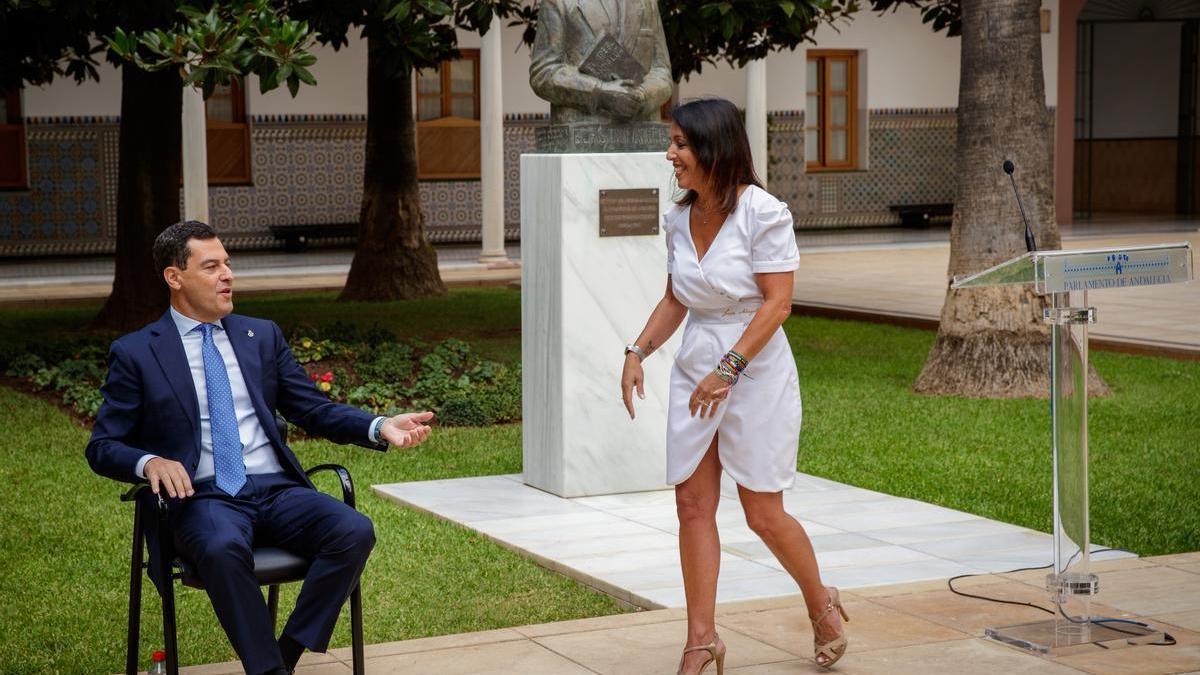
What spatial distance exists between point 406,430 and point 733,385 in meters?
0.90

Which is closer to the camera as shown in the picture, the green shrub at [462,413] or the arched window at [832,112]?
the green shrub at [462,413]

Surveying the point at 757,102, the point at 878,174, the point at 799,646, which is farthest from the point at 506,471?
the point at 878,174

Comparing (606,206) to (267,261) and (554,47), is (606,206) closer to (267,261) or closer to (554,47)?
(554,47)

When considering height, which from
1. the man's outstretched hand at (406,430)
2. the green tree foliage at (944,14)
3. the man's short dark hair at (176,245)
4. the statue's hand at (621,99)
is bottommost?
the man's outstretched hand at (406,430)

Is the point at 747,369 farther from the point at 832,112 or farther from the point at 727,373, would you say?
the point at 832,112

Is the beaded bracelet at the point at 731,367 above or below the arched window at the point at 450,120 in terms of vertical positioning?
below

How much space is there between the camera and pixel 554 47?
296 inches

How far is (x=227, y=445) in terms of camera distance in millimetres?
4414

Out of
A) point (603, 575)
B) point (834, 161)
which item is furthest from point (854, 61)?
point (603, 575)

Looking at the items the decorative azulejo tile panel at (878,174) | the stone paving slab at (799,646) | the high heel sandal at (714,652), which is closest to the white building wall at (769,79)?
the decorative azulejo tile panel at (878,174)

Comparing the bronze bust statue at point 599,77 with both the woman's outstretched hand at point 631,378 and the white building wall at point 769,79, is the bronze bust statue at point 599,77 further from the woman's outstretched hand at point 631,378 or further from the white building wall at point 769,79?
the white building wall at point 769,79

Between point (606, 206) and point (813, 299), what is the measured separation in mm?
9043

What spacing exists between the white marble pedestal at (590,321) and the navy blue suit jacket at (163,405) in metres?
2.86

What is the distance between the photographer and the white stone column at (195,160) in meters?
18.0
